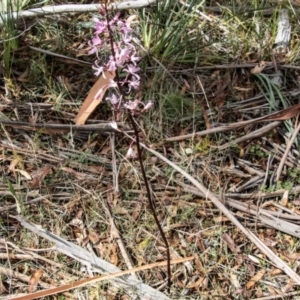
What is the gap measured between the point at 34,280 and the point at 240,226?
958 millimetres

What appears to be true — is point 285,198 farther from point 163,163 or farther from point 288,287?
point 163,163

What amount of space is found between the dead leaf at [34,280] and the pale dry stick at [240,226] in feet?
2.47

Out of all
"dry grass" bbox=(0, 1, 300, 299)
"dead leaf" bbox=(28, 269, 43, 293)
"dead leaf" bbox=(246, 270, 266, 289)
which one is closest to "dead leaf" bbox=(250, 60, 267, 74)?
"dry grass" bbox=(0, 1, 300, 299)

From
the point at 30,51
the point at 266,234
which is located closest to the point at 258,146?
the point at 266,234

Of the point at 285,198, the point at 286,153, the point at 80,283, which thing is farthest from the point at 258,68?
the point at 80,283

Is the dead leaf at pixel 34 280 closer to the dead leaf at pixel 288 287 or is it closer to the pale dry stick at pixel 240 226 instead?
the pale dry stick at pixel 240 226

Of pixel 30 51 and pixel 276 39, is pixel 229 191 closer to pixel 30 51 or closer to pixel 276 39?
pixel 276 39

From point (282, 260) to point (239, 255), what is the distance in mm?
193

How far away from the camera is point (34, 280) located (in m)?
2.49

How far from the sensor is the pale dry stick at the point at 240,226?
251 cm

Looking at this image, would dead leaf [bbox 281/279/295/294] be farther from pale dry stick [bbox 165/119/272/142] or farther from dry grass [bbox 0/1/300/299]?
pale dry stick [bbox 165/119/272/142]

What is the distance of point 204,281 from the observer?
8.28 feet

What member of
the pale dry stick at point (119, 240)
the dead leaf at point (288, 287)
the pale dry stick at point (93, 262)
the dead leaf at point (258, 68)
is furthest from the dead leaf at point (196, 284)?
the dead leaf at point (258, 68)

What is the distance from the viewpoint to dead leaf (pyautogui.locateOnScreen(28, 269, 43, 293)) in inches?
97.3
